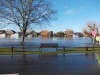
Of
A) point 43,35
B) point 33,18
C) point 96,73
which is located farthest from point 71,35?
point 96,73

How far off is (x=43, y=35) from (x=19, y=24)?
12510 cm

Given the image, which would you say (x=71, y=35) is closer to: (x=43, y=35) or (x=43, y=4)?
(x=43, y=35)

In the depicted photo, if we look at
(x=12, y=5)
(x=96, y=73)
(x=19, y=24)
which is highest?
(x=12, y=5)

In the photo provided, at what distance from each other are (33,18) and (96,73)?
85.9ft

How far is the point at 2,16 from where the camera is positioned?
35625 millimetres

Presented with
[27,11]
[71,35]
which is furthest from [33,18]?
[71,35]

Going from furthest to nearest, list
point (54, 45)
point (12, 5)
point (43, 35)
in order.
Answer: point (43, 35), point (12, 5), point (54, 45)

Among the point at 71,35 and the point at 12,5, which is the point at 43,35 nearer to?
the point at 71,35

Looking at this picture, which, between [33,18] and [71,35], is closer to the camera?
[33,18]

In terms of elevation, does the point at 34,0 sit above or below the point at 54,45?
above

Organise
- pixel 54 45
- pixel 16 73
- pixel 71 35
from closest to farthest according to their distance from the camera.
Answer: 1. pixel 16 73
2. pixel 54 45
3. pixel 71 35

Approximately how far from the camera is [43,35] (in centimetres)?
16200

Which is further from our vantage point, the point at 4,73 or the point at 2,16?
the point at 2,16

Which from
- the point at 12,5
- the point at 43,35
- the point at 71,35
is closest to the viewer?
the point at 12,5
